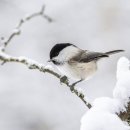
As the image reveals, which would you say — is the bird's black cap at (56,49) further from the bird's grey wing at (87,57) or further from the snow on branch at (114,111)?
the snow on branch at (114,111)

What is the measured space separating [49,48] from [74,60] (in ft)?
16.9

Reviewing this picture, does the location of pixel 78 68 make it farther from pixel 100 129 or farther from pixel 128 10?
pixel 128 10

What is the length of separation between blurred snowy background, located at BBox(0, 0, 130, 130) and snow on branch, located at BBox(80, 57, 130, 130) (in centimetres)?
468

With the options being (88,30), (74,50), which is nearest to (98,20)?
(88,30)

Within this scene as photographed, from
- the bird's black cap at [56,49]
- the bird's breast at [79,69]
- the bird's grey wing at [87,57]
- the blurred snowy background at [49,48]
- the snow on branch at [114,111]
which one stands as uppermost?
the blurred snowy background at [49,48]

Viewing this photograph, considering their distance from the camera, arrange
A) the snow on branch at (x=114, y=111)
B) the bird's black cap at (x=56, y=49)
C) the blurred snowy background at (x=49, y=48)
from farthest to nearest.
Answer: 1. the blurred snowy background at (x=49, y=48)
2. the bird's black cap at (x=56, y=49)
3. the snow on branch at (x=114, y=111)

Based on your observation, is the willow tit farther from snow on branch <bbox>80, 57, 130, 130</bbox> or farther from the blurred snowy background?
the blurred snowy background

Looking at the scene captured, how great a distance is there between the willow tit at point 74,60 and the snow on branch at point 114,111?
1.44m

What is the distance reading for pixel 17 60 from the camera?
1.91m

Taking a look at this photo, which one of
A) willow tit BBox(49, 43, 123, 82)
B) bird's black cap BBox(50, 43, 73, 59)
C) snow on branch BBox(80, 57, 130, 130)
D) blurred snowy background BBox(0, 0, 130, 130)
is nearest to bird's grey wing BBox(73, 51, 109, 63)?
willow tit BBox(49, 43, 123, 82)

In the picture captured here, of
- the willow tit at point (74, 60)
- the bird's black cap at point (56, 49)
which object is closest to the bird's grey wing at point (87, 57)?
the willow tit at point (74, 60)

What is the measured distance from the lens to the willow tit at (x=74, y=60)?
273cm

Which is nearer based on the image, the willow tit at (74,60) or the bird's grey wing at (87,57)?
the willow tit at (74,60)

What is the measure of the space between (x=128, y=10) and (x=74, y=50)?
6070mm
